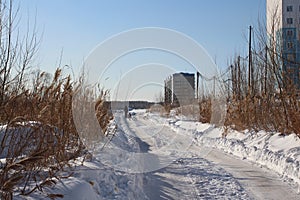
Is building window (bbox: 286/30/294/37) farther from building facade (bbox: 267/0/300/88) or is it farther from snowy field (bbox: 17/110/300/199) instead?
snowy field (bbox: 17/110/300/199)

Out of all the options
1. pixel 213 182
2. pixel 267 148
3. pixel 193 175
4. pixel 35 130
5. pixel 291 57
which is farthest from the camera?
pixel 291 57

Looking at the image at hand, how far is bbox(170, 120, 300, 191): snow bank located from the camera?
8.28 metres

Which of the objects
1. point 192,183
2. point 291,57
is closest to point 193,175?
point 192,183

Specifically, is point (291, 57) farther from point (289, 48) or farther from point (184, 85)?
point (184, 85)

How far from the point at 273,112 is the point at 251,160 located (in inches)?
139

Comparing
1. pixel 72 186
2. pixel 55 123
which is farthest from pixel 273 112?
pixel 72 186

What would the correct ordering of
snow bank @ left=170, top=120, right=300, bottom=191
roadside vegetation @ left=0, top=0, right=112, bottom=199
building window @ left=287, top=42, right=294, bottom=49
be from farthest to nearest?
building window @ left=287, top=42, right=294, bottom=49 → snow bank @ left=170, top=120, right=300, bottom=191 → roadside vegetation @ left=0, top=0, right=112, bottom=199

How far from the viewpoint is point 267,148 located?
10953mm

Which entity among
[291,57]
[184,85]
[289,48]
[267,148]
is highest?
[184,85]

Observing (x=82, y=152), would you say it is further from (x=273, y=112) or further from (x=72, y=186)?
(x=273, y=112)

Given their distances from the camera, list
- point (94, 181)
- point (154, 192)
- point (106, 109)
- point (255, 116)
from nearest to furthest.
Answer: point (94, 181)
point (154, 192)
point (106, 109)
point (255, 116)

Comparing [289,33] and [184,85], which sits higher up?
[289,33]

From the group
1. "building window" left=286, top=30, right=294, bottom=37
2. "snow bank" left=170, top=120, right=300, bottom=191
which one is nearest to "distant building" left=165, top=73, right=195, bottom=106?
"snow bank" left=170, top=120, right=300, bottom=191

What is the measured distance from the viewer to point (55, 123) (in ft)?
20.8
